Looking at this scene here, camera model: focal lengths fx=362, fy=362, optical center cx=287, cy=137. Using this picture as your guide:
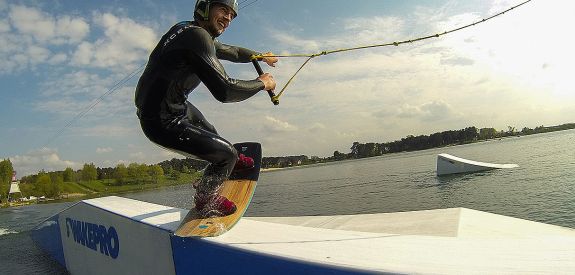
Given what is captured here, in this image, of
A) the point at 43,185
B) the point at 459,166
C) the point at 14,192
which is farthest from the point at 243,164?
the point at 14,192

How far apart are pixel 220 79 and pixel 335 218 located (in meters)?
4.16

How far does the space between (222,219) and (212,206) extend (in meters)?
0.21

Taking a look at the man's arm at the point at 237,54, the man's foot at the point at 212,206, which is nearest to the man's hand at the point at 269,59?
the man's arm at the point at 237,54

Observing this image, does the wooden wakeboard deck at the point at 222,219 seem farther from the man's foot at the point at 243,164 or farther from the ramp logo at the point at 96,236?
the ramp logo at the point at 96,236

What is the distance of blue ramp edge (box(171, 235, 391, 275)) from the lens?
8.50 ft

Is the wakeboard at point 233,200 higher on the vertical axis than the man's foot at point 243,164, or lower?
lower

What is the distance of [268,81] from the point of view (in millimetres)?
4000

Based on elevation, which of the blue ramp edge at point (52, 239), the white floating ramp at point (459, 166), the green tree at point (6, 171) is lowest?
the white floating ramp at point (459, 166)

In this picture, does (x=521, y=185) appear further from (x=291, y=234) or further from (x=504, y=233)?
(x=291, y=234)

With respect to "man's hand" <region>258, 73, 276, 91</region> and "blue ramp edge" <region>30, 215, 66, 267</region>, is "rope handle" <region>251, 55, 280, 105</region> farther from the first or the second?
"blue ramp edge" <region>30, 215, 66, 267</region>

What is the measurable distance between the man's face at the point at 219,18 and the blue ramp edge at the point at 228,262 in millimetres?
2212

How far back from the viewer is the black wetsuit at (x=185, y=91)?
11.5 ft

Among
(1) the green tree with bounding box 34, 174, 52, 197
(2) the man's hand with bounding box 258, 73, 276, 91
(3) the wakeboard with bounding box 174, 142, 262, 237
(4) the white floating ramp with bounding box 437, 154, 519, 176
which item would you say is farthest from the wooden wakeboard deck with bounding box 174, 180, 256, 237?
(1) the green tree with bounding box 34, 174, 52, 197

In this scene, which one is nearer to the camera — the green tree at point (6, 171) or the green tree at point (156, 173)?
the green tree at point (6, 171)
